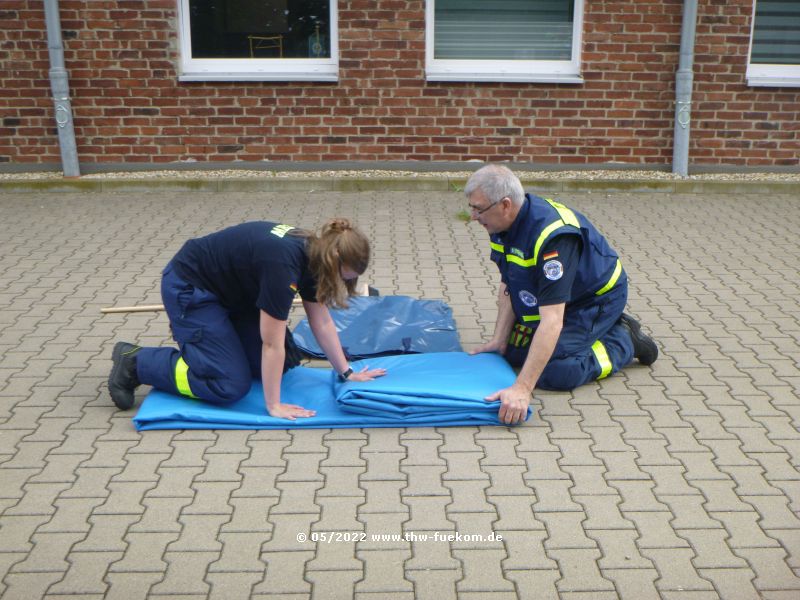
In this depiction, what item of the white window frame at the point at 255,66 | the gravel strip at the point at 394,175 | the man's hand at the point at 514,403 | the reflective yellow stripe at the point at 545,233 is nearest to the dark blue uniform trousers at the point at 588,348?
the man's hand at the point at 514,403

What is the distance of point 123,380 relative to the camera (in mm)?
4352

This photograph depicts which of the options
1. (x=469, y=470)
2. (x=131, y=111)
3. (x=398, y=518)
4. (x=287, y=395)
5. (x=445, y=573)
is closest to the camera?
(x=445, y=573)

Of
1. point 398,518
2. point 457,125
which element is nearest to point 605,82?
point 457,125

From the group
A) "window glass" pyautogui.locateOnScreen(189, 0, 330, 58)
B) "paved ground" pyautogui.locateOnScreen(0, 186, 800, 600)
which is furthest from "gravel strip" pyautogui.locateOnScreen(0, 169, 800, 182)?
"paved ground" pyautogui.locateOnScreen(0, 186, 800, 600)

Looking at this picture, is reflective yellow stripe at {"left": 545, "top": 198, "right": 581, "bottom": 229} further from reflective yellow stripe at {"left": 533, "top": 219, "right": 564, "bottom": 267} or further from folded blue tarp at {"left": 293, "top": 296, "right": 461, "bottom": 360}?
folded blue tarp at {"left": 293, "top": 296, "right": 461, "bottom": 360}

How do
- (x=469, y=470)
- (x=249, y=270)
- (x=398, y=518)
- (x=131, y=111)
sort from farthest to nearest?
(x=131, y=111), (x=249, y=270), (x=469, y=470), (x=398, y=518)

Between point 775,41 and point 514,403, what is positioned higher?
point 775,41

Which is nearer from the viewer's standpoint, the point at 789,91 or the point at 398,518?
the point at 398,518

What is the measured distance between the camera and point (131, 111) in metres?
9.97

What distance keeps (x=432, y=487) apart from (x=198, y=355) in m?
1.31

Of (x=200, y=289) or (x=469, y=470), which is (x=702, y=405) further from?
(x=200, y=289)

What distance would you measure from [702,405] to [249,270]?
7.58 feet

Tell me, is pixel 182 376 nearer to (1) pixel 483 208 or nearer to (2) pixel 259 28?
(1) pixel 483 208

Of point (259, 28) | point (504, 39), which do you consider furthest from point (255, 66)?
point (504, 39)
